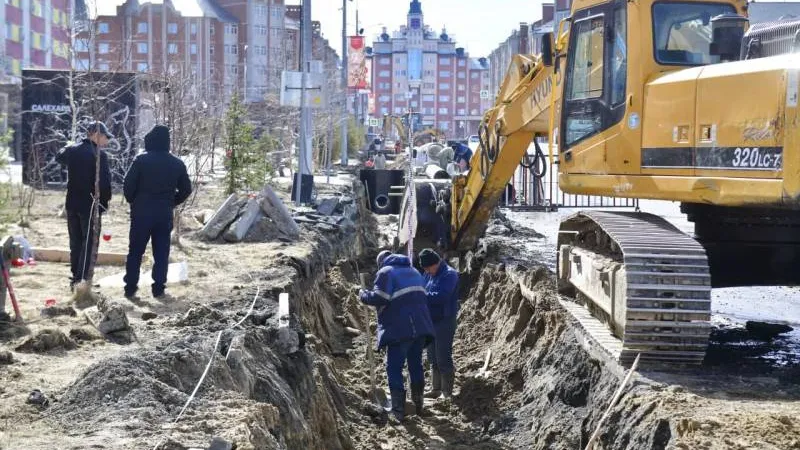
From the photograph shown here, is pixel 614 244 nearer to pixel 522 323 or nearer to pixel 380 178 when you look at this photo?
pixel 522 323

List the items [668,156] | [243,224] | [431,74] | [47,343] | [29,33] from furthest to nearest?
[431,74] < [29,33] < [243,224] < [668,156] < [47,343]

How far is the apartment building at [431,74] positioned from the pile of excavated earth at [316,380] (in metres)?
137

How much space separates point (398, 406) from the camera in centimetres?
1060

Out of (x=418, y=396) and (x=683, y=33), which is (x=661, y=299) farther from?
(x=418, y=396)

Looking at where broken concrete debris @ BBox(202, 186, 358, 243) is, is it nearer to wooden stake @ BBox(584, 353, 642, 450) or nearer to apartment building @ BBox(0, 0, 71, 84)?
wooden stake @ BBox(584, 353, 642, 450)

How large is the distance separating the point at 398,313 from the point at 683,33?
3.67 m

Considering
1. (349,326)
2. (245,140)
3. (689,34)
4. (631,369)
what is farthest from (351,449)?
(245,140)

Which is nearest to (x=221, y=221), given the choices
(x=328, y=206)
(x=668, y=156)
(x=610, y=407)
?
(x=328, y=206)

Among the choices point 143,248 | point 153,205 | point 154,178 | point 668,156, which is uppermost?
point 668,156

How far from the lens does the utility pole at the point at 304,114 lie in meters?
Answer: 20.7

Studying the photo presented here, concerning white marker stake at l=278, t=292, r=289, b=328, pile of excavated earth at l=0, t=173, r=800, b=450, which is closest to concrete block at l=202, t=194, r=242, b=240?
pile of excavated earth at l=0, t=173, r=800, b=450

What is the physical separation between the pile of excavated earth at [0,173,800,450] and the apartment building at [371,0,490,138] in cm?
13676

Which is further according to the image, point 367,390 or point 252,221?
point 252,221

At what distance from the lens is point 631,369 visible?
25.8 feet
